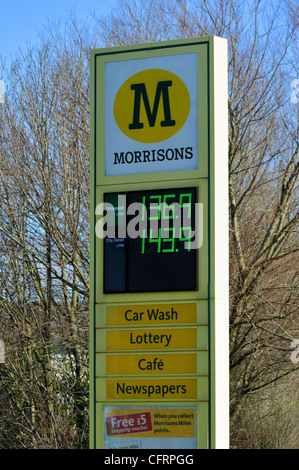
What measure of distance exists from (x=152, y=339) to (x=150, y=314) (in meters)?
0.22

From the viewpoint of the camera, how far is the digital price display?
22.1ft

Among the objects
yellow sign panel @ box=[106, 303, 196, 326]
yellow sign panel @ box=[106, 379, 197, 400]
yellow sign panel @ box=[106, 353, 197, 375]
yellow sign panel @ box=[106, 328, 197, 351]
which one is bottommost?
yellow sign panel @ box=[106, 379, 197, 400]

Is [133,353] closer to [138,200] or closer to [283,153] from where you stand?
[138,200]

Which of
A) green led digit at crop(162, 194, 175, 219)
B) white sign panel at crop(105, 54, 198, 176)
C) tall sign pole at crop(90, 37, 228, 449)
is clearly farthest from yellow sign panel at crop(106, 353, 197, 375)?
white sign panel at crop(105, 54, 198, 176)

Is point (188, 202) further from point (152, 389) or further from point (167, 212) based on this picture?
point (152, 389)

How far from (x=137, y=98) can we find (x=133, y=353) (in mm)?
2343

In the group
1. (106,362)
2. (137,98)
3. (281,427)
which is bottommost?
(281,427)

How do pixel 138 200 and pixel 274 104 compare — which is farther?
pixel 274 104

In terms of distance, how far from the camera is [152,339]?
6.91 meters

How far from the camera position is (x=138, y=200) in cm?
695

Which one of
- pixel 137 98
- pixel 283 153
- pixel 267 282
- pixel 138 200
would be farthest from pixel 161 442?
pixel 283 153

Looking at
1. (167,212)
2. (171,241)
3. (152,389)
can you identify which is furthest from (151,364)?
(167,212)

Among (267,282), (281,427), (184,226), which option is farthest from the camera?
(281,427)

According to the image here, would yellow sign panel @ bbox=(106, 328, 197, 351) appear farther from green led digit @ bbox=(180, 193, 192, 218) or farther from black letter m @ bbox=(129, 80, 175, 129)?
black letter m @ bbox=(129, 80, 175, 129)
